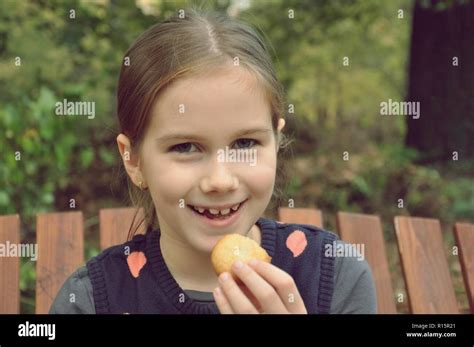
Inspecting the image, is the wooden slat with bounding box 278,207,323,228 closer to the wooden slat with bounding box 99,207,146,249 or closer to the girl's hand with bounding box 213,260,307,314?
the wooden slat with bounding box 99,207,146,249

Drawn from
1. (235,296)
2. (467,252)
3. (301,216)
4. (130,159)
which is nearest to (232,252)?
(235,296)

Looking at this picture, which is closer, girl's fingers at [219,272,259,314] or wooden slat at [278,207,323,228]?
girl's fingers at [219,272,259,314]

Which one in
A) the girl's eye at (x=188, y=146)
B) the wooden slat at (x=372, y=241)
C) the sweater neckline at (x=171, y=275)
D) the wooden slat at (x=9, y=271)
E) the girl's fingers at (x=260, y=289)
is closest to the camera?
the girl's fingers at (x=260, y=289)

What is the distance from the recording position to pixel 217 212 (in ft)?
4.53

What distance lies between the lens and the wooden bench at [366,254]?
180cm

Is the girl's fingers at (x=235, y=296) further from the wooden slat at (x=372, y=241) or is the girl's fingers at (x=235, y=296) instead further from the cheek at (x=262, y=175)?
the wooden slat at (x=372, y=241)

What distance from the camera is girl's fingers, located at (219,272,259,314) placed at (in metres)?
1.25

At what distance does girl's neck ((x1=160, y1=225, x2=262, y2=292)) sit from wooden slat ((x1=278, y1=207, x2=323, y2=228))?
47 centimetres

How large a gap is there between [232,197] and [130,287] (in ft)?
1.15

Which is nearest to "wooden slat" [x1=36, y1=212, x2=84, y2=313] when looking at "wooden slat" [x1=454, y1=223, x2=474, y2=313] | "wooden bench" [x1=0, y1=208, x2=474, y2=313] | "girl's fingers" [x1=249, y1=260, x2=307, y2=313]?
"wooden bench" [x1=0, y1=208, x2=474, y2=313]

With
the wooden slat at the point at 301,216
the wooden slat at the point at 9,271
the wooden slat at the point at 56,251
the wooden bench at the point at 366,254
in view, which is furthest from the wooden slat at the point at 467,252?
the wooden slat at the point at 9,271

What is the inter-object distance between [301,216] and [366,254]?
0.69ft

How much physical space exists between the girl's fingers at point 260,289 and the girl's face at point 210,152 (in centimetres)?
15
